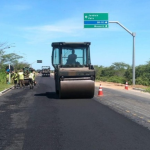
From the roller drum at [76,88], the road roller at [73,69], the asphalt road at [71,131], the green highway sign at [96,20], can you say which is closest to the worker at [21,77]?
the green highway sign at [96,20]

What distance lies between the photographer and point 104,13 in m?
26.5

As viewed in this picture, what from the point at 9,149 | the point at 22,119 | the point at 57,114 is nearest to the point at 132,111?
the point at 57,114

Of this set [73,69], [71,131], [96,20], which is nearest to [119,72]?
[96,20]

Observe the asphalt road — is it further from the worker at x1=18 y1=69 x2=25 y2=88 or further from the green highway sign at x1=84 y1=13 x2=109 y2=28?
the green highway sign at x1=84 y1=13 x2=109 y2=28

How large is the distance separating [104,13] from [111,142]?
20886 mm

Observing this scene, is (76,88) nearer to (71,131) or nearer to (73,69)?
(73,69)

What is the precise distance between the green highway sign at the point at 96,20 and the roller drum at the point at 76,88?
11.8 metres

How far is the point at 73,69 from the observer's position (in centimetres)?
1587

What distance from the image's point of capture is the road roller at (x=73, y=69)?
1552cm

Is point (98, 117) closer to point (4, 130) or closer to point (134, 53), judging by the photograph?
point (4, 130)

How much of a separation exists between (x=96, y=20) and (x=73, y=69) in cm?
1177

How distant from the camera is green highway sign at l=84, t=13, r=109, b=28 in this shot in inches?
1040

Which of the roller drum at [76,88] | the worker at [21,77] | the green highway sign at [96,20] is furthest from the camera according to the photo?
the worker at [21,77]

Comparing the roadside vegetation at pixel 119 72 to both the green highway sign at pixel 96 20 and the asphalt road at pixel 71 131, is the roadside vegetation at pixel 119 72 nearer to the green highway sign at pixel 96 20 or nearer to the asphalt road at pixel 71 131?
the green highway sign at pixel 96 20
